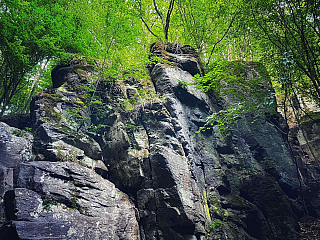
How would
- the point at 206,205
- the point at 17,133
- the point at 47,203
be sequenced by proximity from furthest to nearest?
the point at 206,205
the point at 17,133
the point at 47,203

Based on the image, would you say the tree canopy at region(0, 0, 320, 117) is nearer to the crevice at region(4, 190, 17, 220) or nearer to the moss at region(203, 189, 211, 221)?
the moss at region(203, 189, 211, 221)

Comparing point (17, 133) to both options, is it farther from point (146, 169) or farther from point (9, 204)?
point (146, 169)

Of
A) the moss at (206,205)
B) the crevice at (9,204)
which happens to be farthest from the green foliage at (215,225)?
the crevice at (9,204)

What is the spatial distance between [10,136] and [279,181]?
9955 millimetres

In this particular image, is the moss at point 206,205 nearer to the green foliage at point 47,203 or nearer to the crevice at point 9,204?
the green foliage at point 47,203

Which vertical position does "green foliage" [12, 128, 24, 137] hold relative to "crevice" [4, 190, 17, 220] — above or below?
above

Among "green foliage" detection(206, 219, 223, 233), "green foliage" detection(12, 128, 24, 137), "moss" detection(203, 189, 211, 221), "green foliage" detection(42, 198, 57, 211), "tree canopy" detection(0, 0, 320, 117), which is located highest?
"tree canopy" detection(0, 0, 320, 117)

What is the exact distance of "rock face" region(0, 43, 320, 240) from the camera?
15.3ft

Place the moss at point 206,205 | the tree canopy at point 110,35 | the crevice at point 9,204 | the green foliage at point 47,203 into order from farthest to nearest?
the moss at point 206,205 < the tree canopy at point 110,35 < the green foliage at point 47,203 < the crevice at point 9,204

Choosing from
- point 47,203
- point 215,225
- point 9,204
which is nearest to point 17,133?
point 9,204

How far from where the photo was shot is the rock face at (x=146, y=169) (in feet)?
15.3

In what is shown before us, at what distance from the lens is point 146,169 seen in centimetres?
655

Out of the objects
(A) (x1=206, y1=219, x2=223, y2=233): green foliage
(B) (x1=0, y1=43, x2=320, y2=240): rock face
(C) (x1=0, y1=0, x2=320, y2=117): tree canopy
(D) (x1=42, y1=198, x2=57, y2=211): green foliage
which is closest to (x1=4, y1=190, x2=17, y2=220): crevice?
(B) (x1=0, y1=43, x2=320, y2=240): rock face

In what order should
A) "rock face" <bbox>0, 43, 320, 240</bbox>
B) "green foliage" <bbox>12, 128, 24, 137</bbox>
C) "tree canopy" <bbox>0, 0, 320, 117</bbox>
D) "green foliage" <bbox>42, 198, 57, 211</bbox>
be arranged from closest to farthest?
"green foliage" <bbox>42, 198, 57, 211</bbox> → "rock face" <bbox>0, 43, 320, 240</bbox> → "tree canopy" <bbox>0, 0, 320, 117</bbox> → "green foliage" <bbox>12, 128, 24, 137</bbox>
